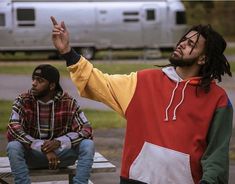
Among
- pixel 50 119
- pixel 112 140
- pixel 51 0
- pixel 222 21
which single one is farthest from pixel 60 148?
pixel 222 21

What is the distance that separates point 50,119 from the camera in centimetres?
521

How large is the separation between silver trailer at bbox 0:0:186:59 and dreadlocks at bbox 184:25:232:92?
76.1 feet

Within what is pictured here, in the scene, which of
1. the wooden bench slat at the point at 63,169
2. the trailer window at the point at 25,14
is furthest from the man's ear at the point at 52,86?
the trailer window at the point at 25,14

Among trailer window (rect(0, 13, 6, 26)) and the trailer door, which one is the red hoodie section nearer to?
trailer window (rect(0, 13, 6, 26))

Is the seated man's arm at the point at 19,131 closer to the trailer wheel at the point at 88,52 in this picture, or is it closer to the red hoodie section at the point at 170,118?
the red hoodie section at the point at 170,118

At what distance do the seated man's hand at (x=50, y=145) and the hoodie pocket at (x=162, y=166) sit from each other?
7.06 ft

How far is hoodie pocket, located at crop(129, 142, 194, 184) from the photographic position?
3016 mm

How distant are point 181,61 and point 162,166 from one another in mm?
522

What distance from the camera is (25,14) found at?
26.7 m

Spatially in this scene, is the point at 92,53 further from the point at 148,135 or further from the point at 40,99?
the point at 148,135

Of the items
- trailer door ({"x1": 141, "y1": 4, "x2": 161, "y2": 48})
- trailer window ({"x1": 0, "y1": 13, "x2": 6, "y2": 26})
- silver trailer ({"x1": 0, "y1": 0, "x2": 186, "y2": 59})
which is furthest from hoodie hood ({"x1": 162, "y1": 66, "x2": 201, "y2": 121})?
trailer door ({"x1": 141, "y1": 4, "x2": 161, "y2": 48})

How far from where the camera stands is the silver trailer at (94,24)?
26531 mm

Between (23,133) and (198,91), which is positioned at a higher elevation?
(198,91)

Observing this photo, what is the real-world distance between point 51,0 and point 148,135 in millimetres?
23850
